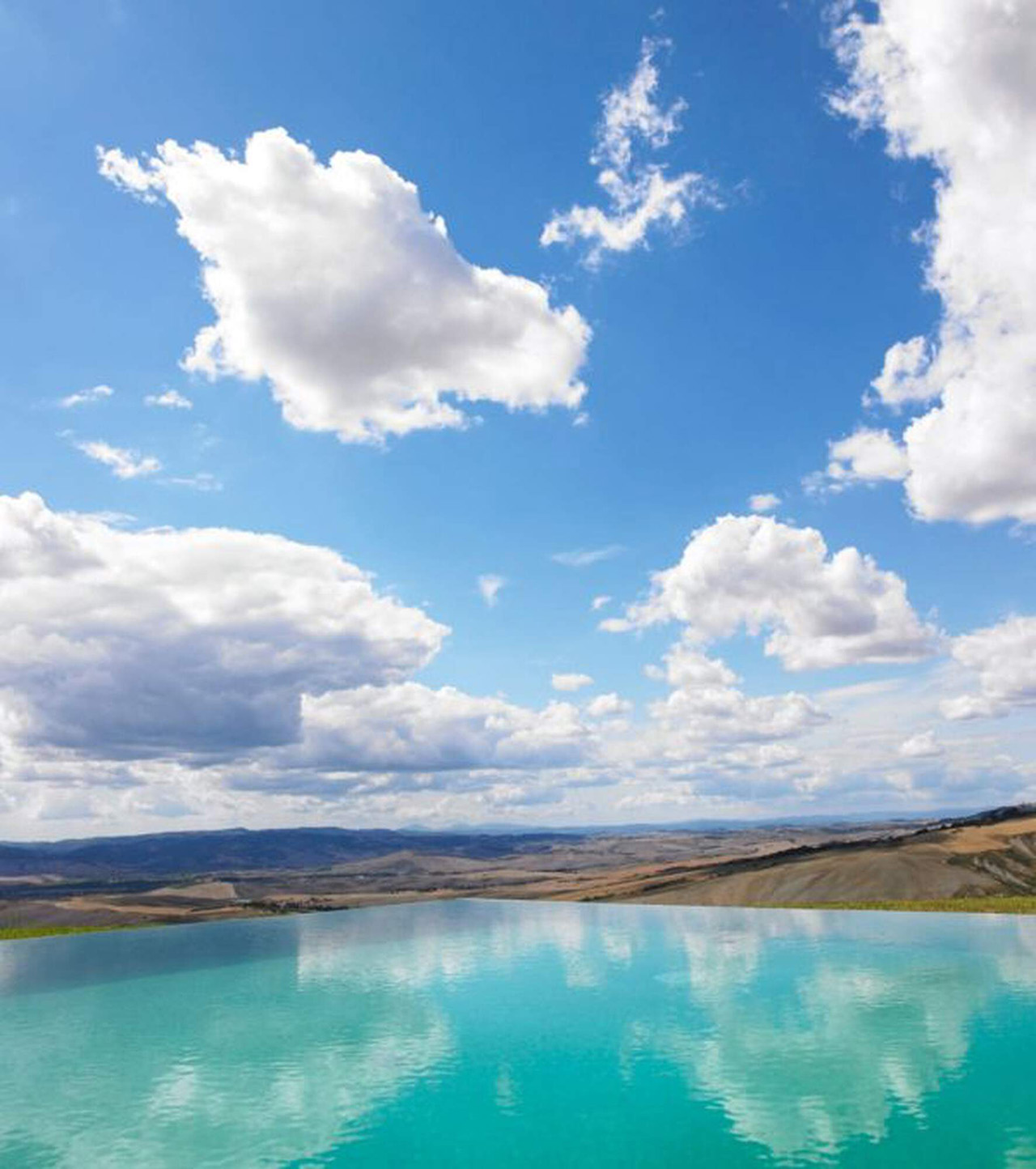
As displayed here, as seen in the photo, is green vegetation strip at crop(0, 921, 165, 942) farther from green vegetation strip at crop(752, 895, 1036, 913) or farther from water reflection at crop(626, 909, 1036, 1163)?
green vegetation strip at crop(752, 895, 1036, 913)

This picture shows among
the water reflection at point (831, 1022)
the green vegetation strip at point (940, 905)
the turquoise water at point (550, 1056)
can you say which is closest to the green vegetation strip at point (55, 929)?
the turquoise water at point (550, 1056)

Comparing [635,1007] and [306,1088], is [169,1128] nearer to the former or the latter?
[306,1088]

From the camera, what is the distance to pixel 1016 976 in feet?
227

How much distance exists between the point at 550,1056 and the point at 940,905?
91.7 meters

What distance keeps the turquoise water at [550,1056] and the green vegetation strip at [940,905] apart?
596 inches

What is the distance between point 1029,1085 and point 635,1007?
92.3 feet

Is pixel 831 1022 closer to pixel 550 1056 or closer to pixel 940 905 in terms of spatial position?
pixel 550 1056

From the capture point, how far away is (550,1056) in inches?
2032

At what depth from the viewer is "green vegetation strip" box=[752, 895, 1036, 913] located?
116m

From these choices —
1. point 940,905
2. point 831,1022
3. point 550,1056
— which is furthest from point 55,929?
point 831,1022

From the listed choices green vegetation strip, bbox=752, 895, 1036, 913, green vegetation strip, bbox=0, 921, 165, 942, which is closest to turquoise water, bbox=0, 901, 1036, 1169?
green vegetation strip, bbox=752, 895, 1036, 913

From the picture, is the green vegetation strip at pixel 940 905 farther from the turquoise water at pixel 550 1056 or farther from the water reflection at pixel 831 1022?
the turquoise water at pixel 550 1056

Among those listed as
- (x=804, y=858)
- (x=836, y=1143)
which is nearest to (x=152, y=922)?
(x=804, y=858)

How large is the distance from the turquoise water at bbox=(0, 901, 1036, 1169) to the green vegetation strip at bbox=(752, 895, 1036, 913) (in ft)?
49.7
